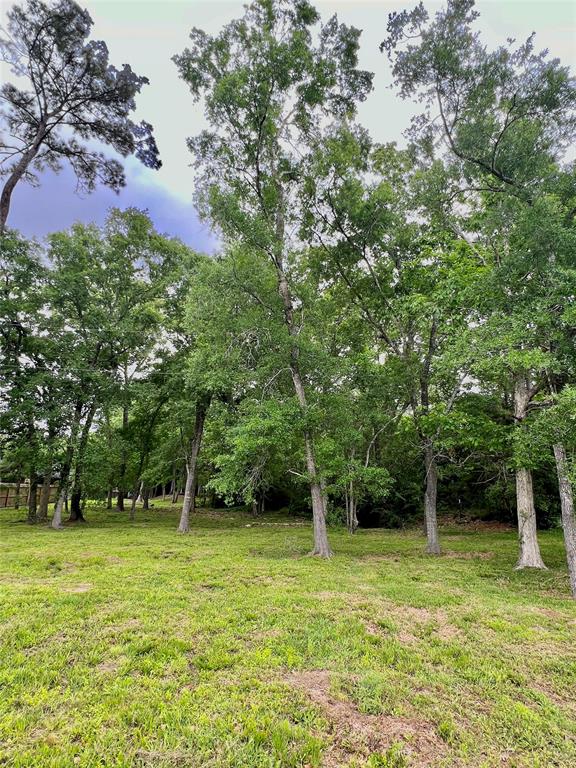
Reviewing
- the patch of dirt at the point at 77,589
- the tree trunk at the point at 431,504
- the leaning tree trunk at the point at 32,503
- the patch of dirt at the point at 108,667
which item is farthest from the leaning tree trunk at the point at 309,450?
the leaning tree trunk at the point at 32,503

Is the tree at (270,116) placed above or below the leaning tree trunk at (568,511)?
above

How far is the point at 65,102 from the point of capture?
8.77m

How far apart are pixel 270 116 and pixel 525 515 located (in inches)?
473

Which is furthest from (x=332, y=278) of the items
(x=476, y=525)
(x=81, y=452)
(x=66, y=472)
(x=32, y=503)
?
(x=32, y=503)

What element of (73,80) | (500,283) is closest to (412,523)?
(500,283)

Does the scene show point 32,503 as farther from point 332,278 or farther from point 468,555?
point 468,555

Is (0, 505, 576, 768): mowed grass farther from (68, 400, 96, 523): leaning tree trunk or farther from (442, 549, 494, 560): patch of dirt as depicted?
(68, 400, 96, 523): leaning tree trunk

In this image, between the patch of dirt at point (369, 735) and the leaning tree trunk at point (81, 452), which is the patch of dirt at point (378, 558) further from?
the leaning tree trunk at point (81, 452)

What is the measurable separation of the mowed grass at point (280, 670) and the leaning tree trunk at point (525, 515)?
5.20 feet

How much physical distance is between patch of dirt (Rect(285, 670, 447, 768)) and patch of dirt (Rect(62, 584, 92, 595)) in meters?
4.04

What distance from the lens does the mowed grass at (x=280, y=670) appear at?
2594 millimetres

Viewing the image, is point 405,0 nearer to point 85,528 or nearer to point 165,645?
point 165,645

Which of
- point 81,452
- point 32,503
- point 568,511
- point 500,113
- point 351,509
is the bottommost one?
point 351,509

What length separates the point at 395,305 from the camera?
33.6ft
